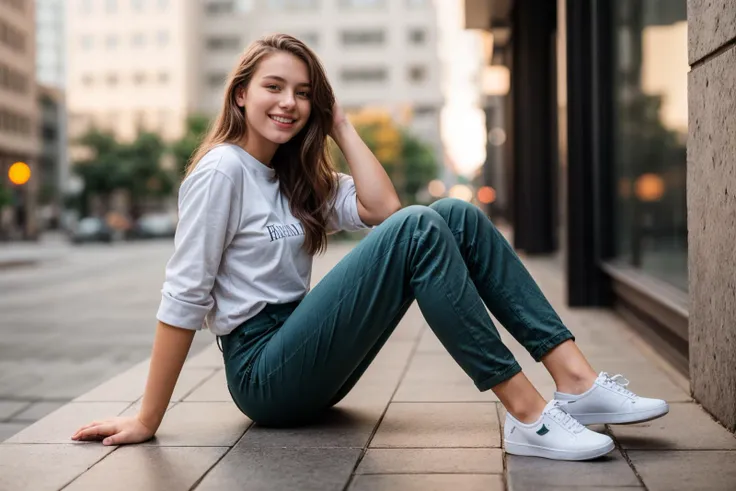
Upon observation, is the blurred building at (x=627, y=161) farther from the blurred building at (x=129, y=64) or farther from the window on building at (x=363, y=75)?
the blurred building at (x=129, y=64)

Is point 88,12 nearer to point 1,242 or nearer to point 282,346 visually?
point 1,242

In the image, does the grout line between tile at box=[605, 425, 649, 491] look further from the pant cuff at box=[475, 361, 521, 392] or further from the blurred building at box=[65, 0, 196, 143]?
the blurred building at box=[65, 0, 196, 143]

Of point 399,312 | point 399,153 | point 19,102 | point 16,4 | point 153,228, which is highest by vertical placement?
point 16,4

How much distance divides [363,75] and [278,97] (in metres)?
85.7

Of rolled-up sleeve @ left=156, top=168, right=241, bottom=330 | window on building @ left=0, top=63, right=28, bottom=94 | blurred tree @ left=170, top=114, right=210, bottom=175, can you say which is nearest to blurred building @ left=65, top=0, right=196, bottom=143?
blurred tree @ left=170, top=114, right=210, bottom=175

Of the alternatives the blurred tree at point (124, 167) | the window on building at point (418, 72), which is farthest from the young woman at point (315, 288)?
the window on building at point (418, 72)

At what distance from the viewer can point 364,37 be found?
89.1 meters

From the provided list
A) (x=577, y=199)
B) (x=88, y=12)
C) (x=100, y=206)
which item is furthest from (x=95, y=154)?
(x=577, y=199)

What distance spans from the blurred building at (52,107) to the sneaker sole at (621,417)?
73309 mm

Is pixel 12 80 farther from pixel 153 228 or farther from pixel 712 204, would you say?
pixel 712 204

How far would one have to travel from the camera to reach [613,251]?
752cm

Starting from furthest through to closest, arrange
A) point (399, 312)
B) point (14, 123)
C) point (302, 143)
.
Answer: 1. point (14, 123)
2. point (302, 143)
3. point (399, 312)

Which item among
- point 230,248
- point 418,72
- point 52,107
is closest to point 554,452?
point 230,248

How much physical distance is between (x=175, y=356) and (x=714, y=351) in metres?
1.93
